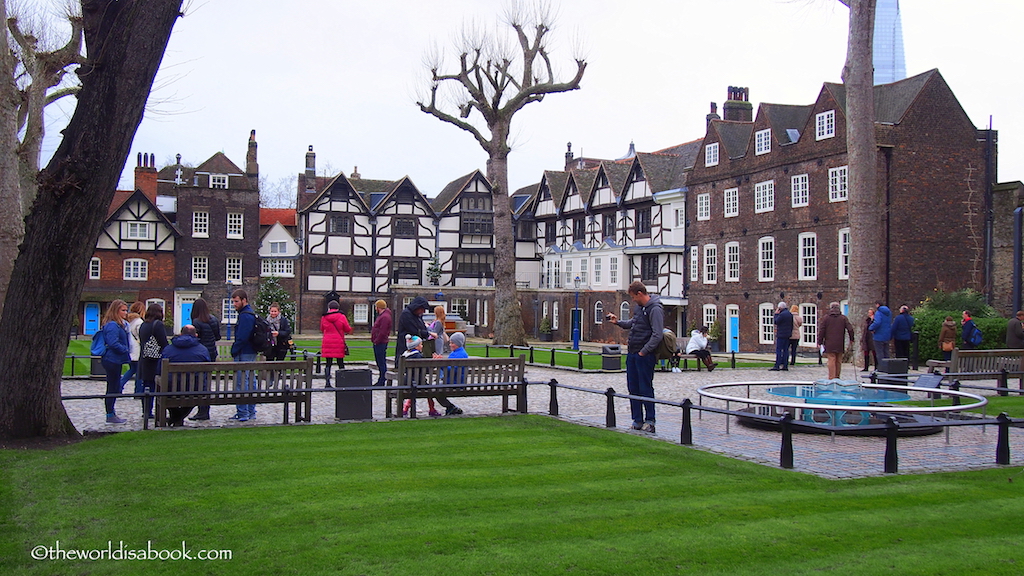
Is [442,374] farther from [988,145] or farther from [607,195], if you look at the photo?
[607,195]

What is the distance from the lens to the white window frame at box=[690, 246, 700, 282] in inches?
1604

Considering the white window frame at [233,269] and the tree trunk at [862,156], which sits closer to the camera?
the tree trunk at [862,156]

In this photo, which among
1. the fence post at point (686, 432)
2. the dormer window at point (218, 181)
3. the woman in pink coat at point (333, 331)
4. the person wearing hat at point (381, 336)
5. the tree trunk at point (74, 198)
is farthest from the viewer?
the dormer window at point (218, 181)

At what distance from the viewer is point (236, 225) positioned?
5172 centimetres

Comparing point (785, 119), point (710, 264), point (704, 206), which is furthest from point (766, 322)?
point (785, 119)

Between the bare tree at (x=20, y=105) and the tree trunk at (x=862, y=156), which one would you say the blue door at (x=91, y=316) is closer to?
the bare tree at (x=20, y=105)

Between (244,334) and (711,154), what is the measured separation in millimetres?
30655

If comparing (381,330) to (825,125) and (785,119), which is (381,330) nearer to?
(825,125)

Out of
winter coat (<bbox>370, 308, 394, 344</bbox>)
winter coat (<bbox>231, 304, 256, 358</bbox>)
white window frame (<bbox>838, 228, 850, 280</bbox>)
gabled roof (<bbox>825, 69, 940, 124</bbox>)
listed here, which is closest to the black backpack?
winter coat (<bbox>231, 304, 256, 358</bbox>)

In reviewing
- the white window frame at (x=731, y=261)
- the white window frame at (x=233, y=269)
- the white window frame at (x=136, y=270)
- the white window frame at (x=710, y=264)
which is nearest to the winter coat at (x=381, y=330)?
the white window frame at (x=731, y=261)

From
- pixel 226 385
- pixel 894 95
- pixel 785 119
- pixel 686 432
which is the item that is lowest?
pixel 686 432

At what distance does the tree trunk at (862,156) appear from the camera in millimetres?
18828

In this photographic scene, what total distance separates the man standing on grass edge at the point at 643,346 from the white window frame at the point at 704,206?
29.6 meters

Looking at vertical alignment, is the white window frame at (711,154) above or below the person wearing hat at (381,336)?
above
